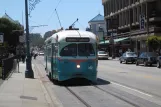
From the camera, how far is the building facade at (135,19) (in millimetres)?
69500

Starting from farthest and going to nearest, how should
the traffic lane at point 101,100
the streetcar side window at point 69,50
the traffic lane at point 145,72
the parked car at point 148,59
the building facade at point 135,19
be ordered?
1. the building facade at point 135,19
2. the parked car at point 148,59
3. the traffic lane at point 145,72
4. the streetcar side window at point 69,50
5. the traffic lane at point 101,100

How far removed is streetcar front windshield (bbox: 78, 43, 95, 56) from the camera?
20.4m

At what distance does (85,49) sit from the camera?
2059 centimetres

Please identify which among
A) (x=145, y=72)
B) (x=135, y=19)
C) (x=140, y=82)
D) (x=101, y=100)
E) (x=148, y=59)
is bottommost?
(x=101, y=100)

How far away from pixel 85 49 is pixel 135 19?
60826 millimetres

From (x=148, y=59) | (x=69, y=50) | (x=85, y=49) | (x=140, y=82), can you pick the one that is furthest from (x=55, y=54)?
(x=148, y=59)

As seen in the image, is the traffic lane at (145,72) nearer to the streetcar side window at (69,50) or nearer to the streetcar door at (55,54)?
the streetcar side window at (69,50)

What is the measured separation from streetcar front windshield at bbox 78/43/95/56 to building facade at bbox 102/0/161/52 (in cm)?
4444

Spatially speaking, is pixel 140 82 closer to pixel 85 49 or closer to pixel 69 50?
pixel 85 49

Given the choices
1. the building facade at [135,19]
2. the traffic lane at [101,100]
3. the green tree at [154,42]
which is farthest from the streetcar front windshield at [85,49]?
the building facade at [135,19]

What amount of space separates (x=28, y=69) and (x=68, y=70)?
20.0 ft

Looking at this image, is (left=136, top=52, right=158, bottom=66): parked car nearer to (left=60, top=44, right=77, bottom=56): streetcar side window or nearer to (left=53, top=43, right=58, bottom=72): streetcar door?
(left=53, top=43, right=58, bottom=72): streetcar door

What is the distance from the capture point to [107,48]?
98625 mm

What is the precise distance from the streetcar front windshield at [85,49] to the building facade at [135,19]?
146 ft
